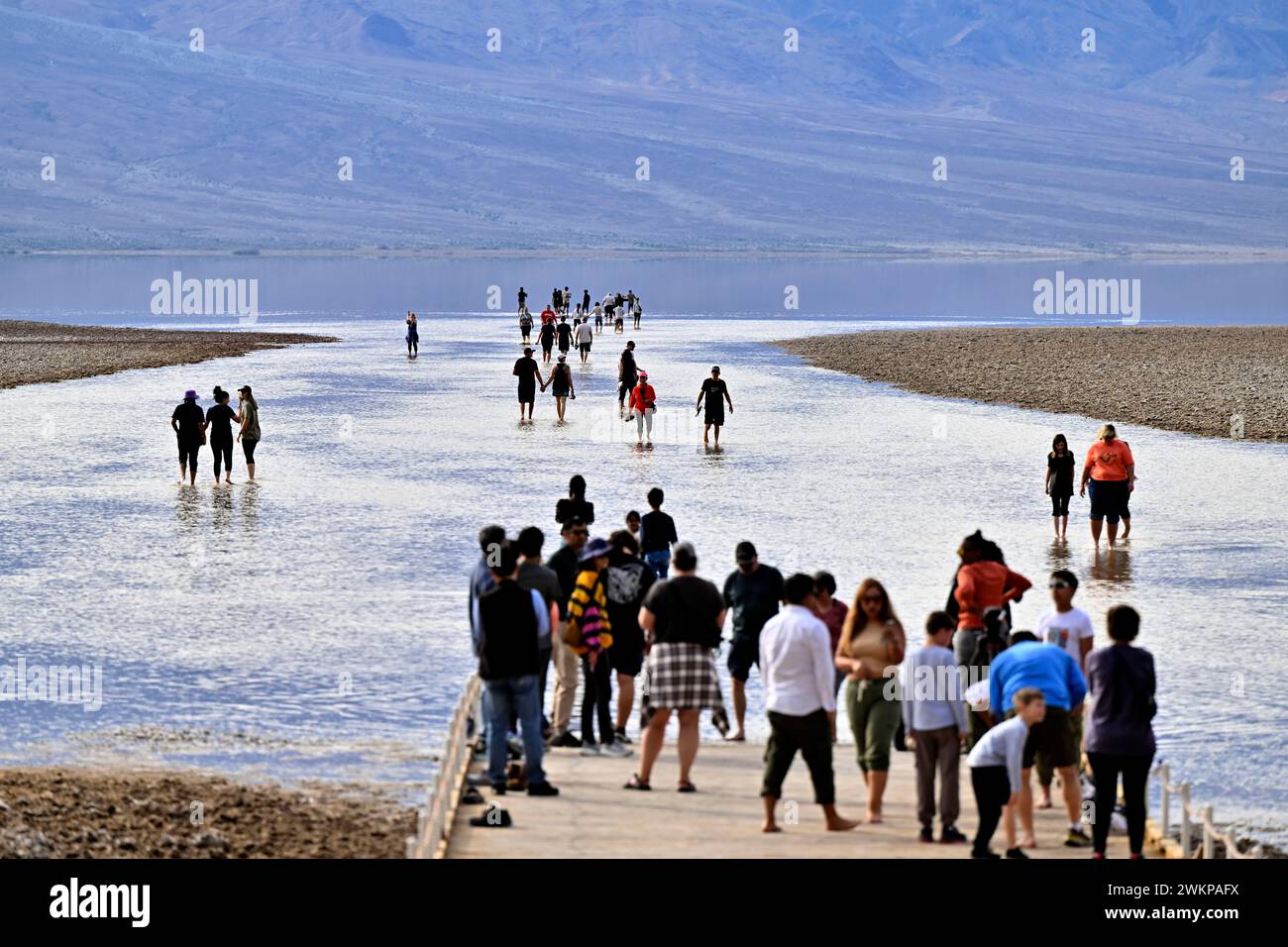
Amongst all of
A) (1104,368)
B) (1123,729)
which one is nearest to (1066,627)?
(1123,729)

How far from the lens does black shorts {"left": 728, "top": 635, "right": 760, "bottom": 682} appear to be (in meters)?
13.5

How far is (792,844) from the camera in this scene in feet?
34.2

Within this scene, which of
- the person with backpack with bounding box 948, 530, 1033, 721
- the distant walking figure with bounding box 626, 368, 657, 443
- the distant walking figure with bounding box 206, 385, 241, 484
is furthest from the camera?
the distant walking figure with bounding box 626, 368, 657, 443

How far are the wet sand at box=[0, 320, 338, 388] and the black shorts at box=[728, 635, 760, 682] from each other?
35.6m

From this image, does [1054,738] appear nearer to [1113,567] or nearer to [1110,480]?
[1113,567]

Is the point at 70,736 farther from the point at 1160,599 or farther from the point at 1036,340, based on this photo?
the point at 1036,340

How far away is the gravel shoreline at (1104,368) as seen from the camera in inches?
1508

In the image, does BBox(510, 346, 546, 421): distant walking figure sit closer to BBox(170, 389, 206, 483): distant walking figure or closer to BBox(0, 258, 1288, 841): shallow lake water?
BBox(0, 258, 1288, 841): shallow lake water

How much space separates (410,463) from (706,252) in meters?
163

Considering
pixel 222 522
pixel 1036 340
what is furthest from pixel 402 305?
pixel 222 522

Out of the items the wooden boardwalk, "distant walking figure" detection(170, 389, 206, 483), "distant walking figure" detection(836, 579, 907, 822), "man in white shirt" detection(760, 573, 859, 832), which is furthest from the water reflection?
"distant walking figure" detection(170, 389, 206, 483)

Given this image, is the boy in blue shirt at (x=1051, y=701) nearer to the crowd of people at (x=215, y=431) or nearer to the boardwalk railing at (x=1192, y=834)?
the boardwalk railing at (x=1192, y=834)

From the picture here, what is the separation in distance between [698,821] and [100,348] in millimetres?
51568

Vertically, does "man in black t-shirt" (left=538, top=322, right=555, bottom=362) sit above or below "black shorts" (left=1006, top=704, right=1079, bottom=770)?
above
